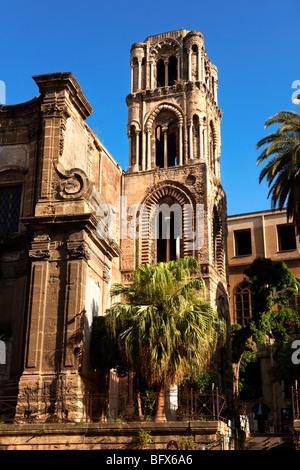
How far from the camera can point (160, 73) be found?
40969 mm

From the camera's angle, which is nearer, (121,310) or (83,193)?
(121,310)

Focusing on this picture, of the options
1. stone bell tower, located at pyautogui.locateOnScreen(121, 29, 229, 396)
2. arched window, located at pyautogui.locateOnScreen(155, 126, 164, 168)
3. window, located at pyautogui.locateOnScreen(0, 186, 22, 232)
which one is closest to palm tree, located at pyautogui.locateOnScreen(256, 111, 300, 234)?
stone bell tower, located at pyautogui.locateOnScreen(121, 29, 229, 396)

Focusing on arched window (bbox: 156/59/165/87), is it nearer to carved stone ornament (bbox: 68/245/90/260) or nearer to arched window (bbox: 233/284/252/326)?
arched window (bbox: 233/284/252/326)

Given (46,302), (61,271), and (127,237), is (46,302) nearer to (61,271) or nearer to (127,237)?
(61,271)

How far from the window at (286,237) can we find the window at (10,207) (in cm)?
2363

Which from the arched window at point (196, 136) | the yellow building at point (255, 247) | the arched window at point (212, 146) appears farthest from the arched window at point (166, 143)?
the yellow building at point (255, 247)

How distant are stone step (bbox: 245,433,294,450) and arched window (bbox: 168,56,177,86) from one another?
71.8 ft

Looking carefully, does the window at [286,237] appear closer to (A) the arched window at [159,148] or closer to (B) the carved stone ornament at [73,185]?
(A) the arched window at [159,148]

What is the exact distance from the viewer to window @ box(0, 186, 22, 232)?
93.1 ft

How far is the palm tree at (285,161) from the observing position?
105ft

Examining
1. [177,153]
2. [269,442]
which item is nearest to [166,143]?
[177,153]

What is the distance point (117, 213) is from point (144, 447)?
17.4m
